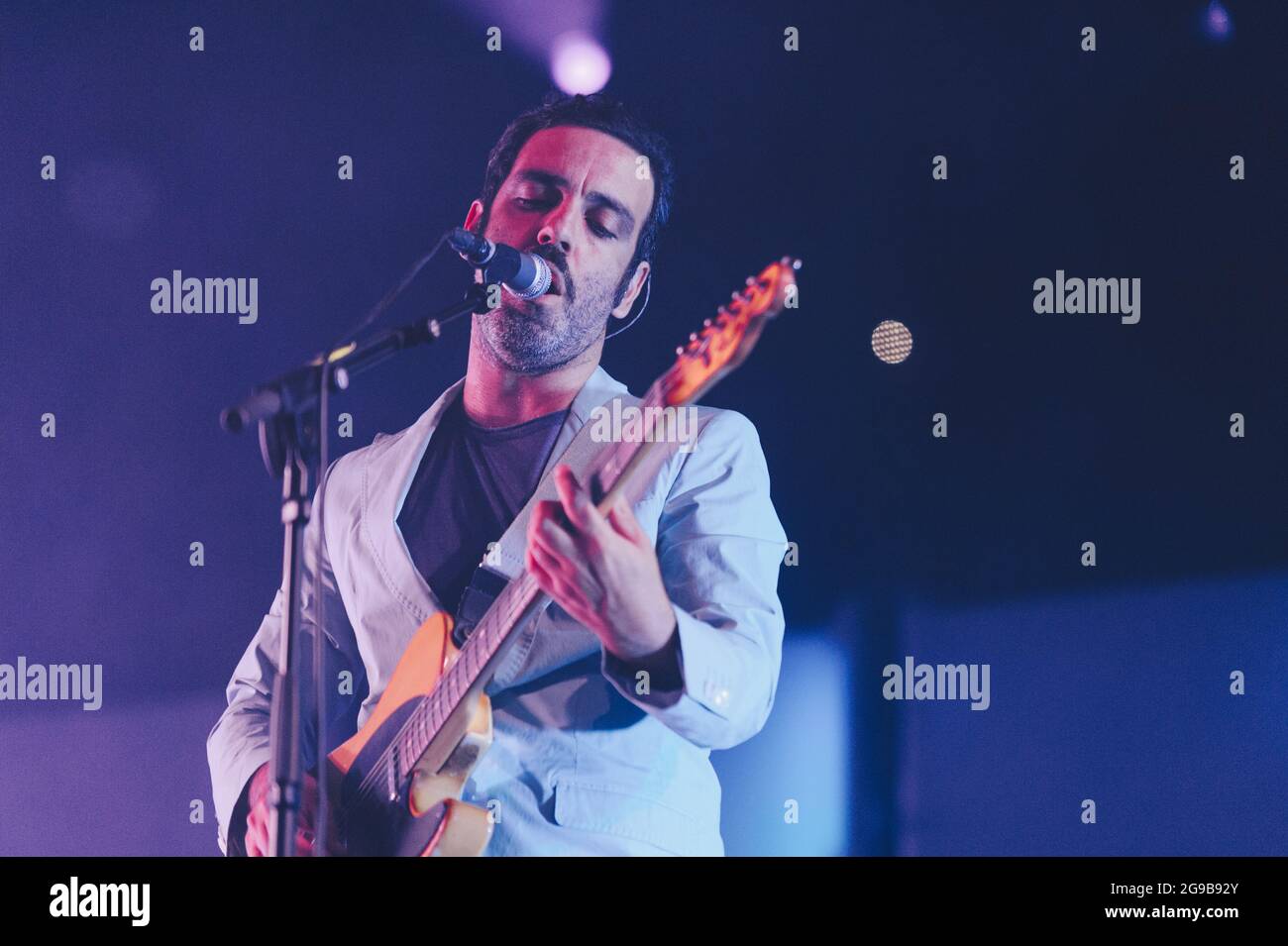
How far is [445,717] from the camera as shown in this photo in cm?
180

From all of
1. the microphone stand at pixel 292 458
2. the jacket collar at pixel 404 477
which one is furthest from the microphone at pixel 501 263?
the jacket collar at pixel 404 477

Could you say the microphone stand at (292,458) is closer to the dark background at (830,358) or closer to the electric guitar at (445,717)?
the electric guitar at (445,717)

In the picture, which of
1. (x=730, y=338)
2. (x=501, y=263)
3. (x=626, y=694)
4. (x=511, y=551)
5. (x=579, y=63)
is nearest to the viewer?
(x=730, y=338)

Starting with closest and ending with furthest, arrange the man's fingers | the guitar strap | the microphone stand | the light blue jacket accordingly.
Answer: the microphone stand
the man's fingers
the light blue jacket
the guitar strap

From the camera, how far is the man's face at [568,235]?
2.14 meters

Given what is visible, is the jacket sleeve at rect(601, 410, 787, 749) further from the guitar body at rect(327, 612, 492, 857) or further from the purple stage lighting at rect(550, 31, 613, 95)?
the purple stage lighting at rect(550, 31, 613, 95)

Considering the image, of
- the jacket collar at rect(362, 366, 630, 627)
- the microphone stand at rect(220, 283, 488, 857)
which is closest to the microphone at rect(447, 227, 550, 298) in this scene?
the microphone stand at rect(220, 283, 488, 857)

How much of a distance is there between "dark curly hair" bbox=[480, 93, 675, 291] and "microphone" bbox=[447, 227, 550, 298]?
47cm

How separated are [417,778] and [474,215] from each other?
1.10 meters

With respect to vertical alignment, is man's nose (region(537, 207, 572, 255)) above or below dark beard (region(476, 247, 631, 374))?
above

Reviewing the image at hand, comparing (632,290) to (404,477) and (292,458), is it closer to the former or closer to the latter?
(404,477)

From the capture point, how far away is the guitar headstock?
1.57 m

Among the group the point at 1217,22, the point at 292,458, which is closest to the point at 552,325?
the point at 292,458
